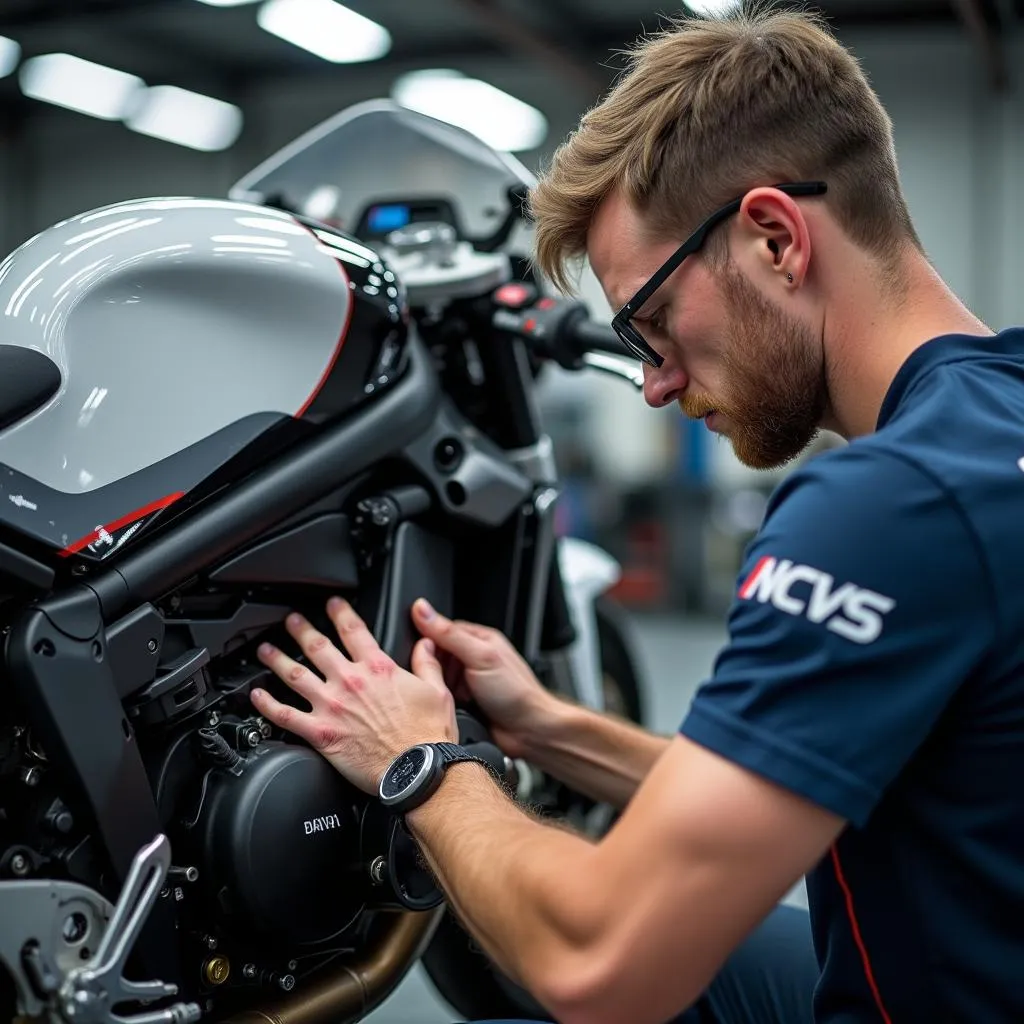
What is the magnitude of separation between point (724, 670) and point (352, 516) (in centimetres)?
68

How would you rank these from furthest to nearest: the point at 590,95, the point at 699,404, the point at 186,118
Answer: the point at 186,118 < the point at 590,95 < the point at 699,404

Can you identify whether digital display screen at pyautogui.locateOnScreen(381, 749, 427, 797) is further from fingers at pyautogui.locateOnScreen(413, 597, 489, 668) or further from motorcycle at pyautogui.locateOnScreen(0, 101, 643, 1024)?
fingers at pyautogui.locateOnScreen(413, 597, 489, 668)

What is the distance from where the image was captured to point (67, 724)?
41.9 inches

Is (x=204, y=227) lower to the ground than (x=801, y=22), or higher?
lower

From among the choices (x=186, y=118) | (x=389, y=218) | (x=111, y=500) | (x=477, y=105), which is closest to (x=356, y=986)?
(x=111, y=500)

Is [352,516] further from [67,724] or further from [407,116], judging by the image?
[407,116]

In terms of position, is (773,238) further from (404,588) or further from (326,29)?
(326,29)

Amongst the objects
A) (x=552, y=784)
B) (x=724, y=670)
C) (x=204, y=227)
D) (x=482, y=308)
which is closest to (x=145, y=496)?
(x=204, y=227)

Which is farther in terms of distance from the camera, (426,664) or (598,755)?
(598,755)

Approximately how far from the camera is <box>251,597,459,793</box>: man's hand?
1248mm

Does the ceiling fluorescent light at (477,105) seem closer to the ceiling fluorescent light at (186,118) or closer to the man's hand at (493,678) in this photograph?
the ceiling fluorescent light at (186,118)

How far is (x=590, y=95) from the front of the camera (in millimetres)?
9094

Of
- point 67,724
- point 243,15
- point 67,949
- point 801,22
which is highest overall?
point 801,22

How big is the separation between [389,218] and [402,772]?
100 centimetres
